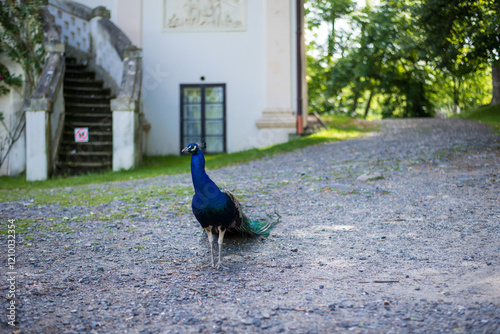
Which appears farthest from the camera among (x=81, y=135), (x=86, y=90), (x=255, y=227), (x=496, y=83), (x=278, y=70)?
(x=496, y=83)

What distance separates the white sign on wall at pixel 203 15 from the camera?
577 inches

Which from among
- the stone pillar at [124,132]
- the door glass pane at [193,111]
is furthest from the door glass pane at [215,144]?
the stone pillar at [124,132]

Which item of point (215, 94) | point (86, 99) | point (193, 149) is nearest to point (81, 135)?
point (86, 99)

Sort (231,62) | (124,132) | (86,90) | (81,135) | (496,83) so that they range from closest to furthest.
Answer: (124,132), (81,135), (86,90), (231,62), (496,83)

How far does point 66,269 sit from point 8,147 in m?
7.84

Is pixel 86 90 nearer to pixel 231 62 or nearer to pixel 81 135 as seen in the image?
pixel 81 135

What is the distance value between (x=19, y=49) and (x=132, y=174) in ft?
13.8

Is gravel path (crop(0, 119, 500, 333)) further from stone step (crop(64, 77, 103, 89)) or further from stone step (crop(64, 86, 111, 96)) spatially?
stone step (crop(64, 77, 103, 89))

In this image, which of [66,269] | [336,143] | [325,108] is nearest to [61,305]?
[66,269]

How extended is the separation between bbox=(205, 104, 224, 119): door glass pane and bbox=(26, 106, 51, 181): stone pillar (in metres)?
4.93

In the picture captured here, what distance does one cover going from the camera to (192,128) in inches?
583

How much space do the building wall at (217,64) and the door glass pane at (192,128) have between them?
0.77 ft

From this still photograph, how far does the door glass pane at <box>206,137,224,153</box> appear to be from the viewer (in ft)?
48.6

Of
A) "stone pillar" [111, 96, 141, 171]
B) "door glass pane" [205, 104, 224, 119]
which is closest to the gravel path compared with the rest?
"stone pillar" [111, 96, 141, 171]
